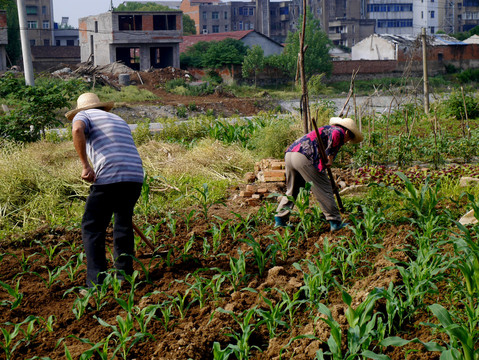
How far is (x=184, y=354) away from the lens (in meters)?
3.99

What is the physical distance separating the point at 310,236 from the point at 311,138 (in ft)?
3.25

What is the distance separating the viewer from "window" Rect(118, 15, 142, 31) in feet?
146

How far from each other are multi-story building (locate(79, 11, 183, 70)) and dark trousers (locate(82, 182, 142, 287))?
39.3m

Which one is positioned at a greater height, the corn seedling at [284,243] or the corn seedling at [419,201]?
the corn seedling at [419,201]

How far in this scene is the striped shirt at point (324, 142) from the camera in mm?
6276

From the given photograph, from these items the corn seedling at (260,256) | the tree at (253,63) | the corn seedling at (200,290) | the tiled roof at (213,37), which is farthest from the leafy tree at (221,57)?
the corn seedling at (200,290)

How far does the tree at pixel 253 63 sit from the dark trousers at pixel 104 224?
123 feet

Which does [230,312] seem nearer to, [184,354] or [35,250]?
[184,354]

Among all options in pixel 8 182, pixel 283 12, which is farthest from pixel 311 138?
pixel 283 12

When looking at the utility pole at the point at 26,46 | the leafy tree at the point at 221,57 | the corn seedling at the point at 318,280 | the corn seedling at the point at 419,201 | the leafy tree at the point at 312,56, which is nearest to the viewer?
the corn seedling at the point at 318,280

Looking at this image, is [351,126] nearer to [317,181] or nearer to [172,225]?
[317,181]

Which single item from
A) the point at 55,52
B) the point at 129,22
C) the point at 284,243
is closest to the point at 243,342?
the point at 284,243

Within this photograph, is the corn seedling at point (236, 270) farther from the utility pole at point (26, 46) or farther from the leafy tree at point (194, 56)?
the leafy tree at point (194, 56)

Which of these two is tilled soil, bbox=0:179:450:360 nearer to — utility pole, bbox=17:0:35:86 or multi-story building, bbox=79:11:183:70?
utility pole, bbox=17:0:35:86
